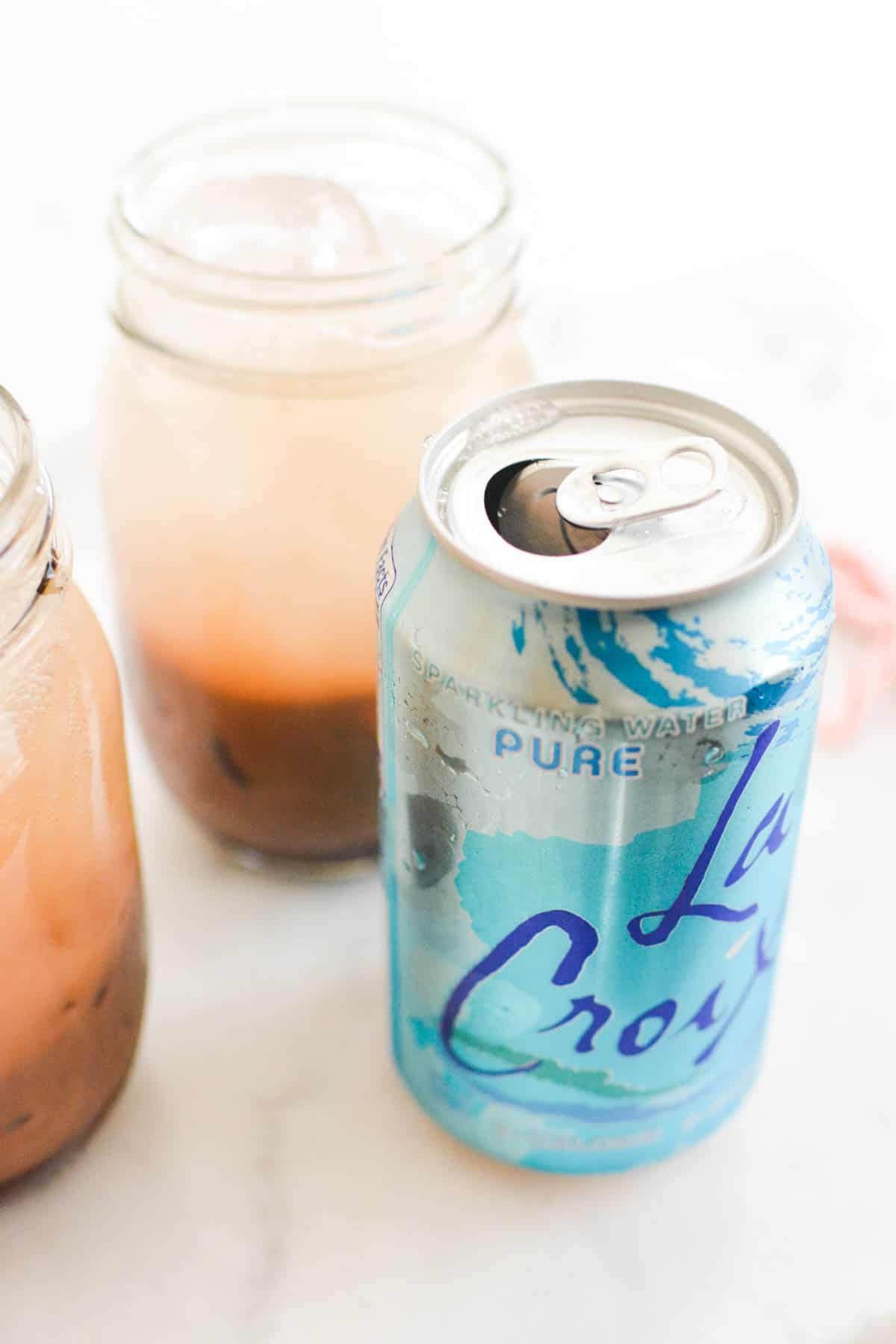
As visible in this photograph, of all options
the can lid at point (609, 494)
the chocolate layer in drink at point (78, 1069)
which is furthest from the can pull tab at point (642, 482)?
the chocolate layer in drink at point (78, 1069)

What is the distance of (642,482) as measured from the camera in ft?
1.52

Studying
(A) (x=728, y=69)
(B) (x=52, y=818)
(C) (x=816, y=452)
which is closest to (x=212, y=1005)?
(B) (x=52, y=818)

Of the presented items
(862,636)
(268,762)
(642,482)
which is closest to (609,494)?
(642,482)

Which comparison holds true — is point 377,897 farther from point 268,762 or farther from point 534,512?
point 534,512

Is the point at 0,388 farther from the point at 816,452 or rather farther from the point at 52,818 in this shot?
the point at 816,452

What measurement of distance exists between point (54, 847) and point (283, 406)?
19 cm

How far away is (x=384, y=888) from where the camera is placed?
1.81 feet

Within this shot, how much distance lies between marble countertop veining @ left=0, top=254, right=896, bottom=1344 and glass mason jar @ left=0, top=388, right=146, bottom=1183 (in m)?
0.04

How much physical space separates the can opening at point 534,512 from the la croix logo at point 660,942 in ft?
0.26

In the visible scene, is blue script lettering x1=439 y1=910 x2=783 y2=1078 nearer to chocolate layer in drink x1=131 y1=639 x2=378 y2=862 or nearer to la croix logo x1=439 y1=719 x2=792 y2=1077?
la croix logo x1=439 y1=719 x2=792 y2=1077

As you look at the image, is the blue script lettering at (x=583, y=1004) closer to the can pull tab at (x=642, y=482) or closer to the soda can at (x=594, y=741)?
the soda can at (x=594, y=741)

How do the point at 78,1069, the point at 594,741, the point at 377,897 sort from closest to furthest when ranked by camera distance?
the point at 594,741 < the point at 78,1069 < the point at 377,897

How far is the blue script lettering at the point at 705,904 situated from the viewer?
447 mm

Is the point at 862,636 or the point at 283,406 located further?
the point at 862,636
